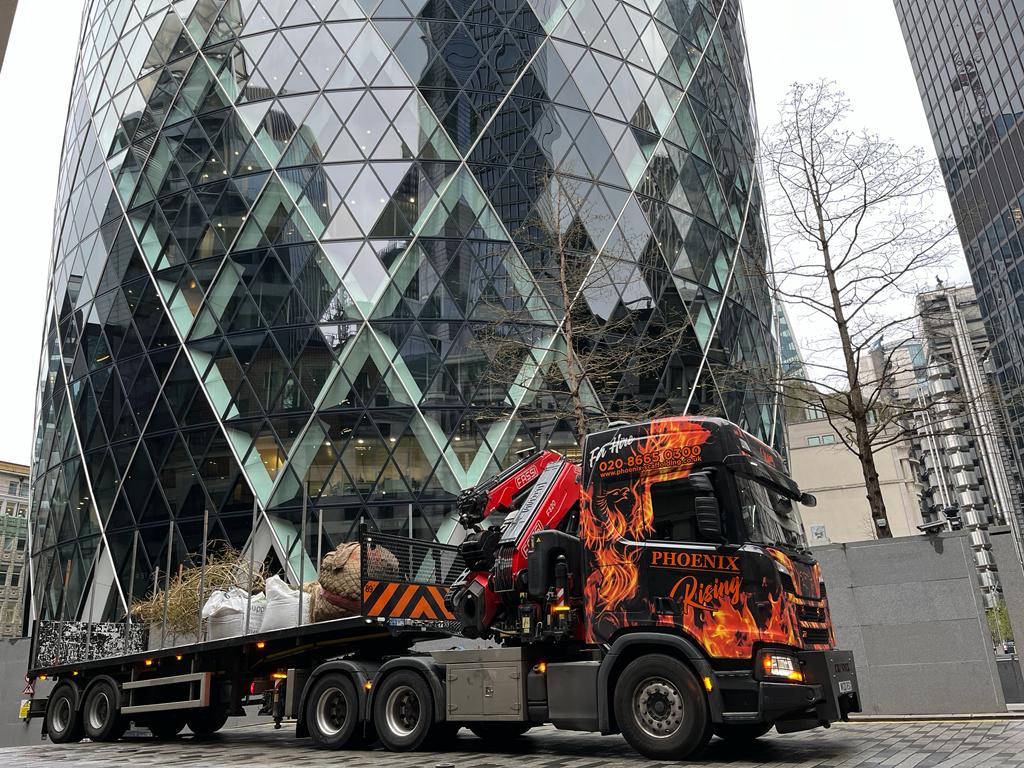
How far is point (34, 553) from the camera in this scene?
93.1 feet

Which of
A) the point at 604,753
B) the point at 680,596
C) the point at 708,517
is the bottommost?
the point at 604,753

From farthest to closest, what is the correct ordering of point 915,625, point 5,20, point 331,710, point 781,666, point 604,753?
1. point 915,625
2. point 331,710
3. point 604,753
4. point 781,666
5. point 5,20

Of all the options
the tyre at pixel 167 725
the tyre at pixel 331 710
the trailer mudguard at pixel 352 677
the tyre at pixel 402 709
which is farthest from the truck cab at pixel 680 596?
the tyre at pixel 167 725

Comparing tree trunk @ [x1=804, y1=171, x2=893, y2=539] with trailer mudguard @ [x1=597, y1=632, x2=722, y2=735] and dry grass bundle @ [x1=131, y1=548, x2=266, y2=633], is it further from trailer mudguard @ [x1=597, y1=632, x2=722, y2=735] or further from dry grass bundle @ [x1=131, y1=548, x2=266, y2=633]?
dry grass bundle @ [x1=131, y1=548, x2=266, y2=633]

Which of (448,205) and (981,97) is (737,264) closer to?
(448,205)

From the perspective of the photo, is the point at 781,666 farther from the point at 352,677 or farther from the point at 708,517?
the point at 352,677

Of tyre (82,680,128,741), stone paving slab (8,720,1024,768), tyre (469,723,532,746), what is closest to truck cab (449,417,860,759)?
stone paving slab (8,720,1024,768)

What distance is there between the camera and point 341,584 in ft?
36.8

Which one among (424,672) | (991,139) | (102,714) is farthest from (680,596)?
(991,139)

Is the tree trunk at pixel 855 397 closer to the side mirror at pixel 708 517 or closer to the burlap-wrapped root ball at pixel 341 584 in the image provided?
the side mirror at pixel 708 517

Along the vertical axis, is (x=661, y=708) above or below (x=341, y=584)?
below

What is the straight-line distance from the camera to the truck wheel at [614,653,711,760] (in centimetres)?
766

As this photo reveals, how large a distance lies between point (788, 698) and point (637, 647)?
1495 millimetres

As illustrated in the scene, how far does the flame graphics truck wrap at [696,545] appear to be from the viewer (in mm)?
7727
